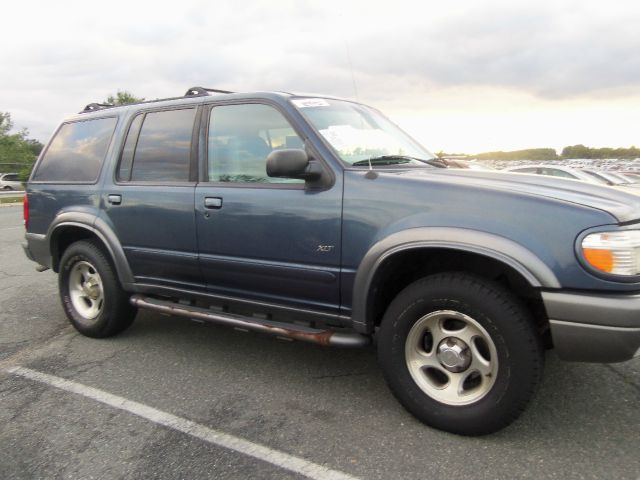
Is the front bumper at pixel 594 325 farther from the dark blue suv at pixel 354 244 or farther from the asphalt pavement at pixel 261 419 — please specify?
the asphalt pavement at pixel 261 419

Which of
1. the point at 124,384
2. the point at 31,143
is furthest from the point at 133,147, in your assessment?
the point at 31,143

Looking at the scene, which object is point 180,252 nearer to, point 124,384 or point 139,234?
point 139,234

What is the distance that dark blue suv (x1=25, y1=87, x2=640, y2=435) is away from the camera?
91.4 inches

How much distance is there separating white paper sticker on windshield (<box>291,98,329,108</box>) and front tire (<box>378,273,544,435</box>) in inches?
53.9

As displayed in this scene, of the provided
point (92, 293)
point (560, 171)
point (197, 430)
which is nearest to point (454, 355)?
point (197, 430)

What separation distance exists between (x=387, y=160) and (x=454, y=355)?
51.1 inches

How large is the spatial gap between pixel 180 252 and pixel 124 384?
0.94 m

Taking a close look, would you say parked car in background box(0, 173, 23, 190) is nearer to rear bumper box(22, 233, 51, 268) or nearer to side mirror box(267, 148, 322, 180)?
rear bumper box(22, 233, 51, 268)

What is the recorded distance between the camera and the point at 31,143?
197ft

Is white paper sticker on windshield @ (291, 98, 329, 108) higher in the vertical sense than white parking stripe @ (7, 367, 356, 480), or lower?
higher

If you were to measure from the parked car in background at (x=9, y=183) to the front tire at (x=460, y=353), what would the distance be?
3457 centimetres

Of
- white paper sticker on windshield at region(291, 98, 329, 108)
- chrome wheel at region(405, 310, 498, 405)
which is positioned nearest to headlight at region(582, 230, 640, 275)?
chrome wheel at region(405, 310, 498, 405)

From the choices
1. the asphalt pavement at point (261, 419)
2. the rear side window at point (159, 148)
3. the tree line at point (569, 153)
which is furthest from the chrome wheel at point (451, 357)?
the tree line at point (569, 153)

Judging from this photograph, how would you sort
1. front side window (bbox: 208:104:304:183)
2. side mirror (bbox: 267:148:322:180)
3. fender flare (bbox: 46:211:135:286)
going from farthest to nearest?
fender flare (bbox: 46:211:135:286) → front side window (bbox: 208:104:304:183) → side mirror (bbox: 267:148:322:180)
